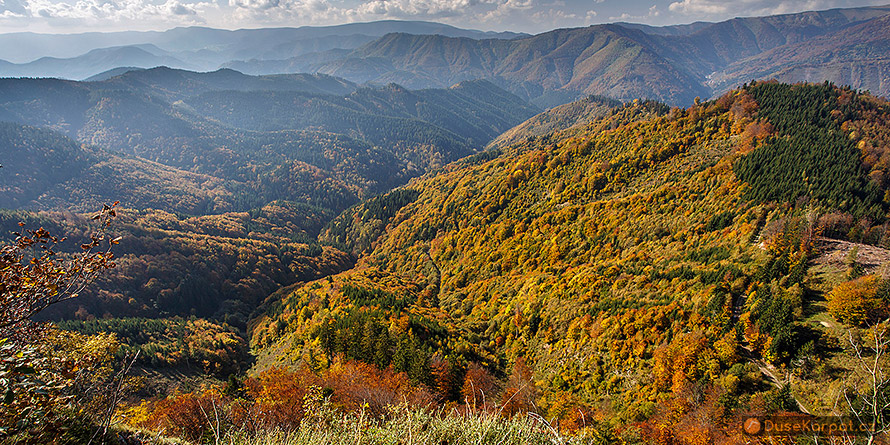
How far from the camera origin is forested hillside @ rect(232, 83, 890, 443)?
1191 inches

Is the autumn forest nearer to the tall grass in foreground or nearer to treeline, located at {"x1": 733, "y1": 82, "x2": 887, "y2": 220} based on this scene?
the tall grass in foreground

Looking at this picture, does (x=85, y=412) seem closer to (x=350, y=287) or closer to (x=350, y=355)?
(x=350, y=355)

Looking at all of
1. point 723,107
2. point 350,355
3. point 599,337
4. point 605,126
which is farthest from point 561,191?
point 350,355

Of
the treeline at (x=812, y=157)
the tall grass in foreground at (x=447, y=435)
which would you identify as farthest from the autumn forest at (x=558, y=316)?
the treeline at (x=812, y=157)

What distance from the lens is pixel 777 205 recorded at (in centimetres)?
5056

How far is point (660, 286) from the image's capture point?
49.2 metres

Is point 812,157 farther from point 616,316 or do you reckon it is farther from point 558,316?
point 558,316

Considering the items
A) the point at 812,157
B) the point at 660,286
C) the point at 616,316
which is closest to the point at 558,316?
the point at 616,316

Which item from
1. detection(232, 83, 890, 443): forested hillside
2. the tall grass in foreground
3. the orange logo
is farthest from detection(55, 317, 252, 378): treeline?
the orange logo

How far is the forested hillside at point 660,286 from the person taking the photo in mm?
30250

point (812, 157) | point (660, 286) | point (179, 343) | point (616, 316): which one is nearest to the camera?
point (616, 316)

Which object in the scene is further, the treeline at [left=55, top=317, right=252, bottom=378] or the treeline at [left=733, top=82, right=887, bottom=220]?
the treeline at [left=55, top=317, right=252, bottom=378]

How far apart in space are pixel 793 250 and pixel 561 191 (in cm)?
6929

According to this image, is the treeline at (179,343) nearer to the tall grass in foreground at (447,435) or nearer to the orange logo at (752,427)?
the tall grass in foreground at (447,435)
